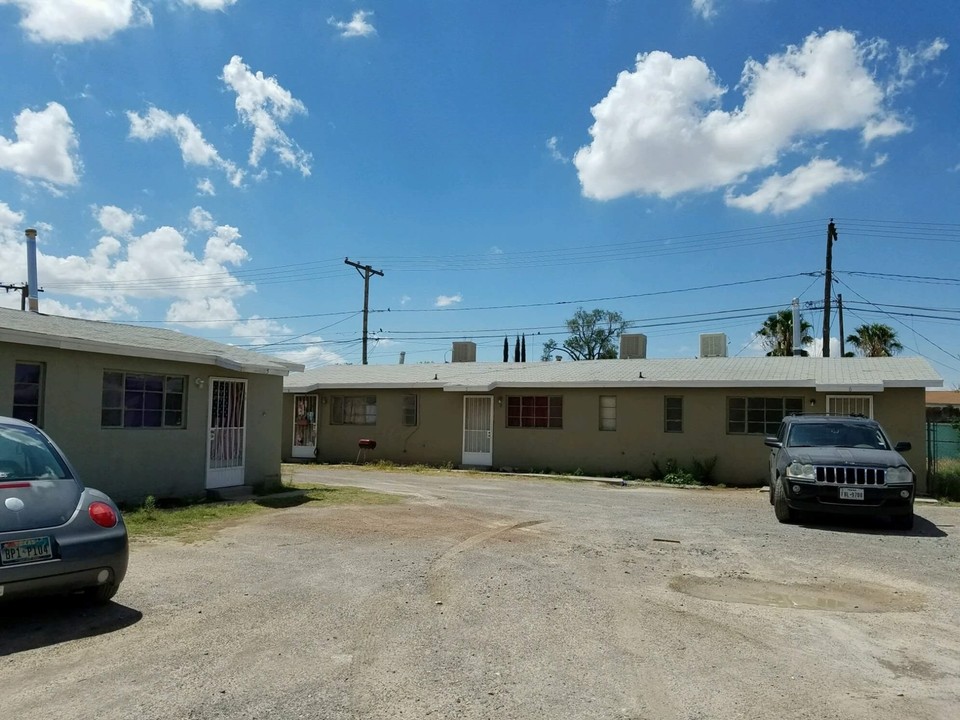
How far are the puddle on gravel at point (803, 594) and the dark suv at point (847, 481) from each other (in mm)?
3534

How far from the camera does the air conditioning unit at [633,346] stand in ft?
84.0

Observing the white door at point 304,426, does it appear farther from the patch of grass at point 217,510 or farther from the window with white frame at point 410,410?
the patch of grass at point 217,510

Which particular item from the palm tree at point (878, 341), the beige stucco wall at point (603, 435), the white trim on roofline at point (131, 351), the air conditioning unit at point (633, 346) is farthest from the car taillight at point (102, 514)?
the palm tree at point (878, 341)

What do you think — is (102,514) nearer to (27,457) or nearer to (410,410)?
(27,457)

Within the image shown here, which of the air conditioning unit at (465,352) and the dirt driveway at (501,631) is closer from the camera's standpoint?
the dirt driveway at (501,631)

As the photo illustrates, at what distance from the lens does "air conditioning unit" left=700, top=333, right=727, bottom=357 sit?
2397cm

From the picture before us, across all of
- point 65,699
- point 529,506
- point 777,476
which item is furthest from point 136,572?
point 777,476

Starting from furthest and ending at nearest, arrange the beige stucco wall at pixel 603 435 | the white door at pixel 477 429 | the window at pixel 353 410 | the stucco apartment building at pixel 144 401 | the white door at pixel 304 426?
the white door at pixel 304 426
the window at pixel 353 410
the white door at pixel 477 429
the beige stucco wall at pixel 603 435
the stucco apartment building at pixel 144 401

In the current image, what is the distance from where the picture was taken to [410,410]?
24.3 meters

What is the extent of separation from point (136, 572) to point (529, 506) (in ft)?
24.6

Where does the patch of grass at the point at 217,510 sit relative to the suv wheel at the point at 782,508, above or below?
below

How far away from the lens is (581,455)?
70.4 ft

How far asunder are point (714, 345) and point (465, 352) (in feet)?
30.6

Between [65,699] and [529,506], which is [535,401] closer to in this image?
[529,506]
